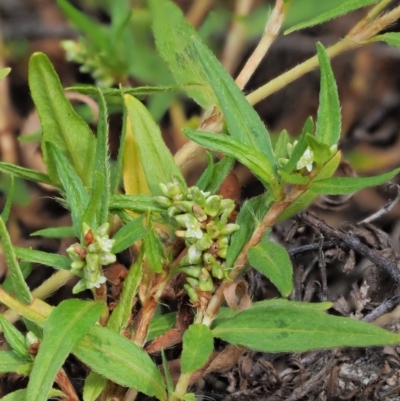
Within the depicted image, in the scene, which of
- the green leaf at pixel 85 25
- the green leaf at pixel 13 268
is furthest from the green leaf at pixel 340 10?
the green leaf at pixel 85 25

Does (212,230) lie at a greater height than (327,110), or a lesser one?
lesser

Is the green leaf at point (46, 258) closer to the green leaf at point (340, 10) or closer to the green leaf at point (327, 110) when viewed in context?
the green leaf at point (327, 110)

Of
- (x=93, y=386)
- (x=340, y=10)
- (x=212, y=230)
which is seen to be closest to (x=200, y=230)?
(x=212, y=230)

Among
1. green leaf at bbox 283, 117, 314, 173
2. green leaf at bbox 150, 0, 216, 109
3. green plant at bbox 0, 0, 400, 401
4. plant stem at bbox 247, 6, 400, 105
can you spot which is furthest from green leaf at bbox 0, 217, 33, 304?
plant stem at bbox 247, 6, 400, 105

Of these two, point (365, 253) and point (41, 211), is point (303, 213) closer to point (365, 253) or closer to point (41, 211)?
point (365, 253)

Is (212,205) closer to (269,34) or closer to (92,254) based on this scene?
(92,254)

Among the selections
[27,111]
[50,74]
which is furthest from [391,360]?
[27,111]
